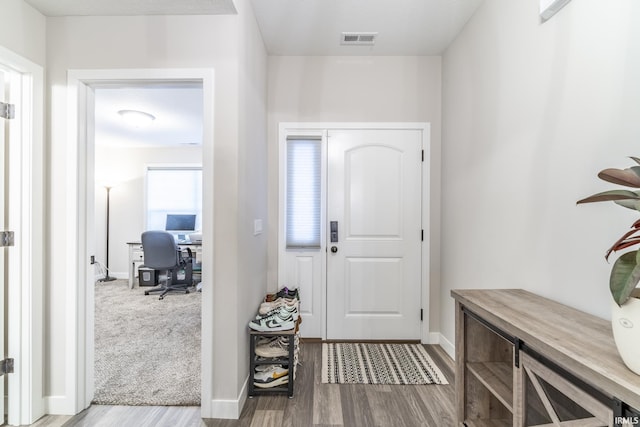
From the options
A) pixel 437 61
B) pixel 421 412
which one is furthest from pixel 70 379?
pixel 437 61

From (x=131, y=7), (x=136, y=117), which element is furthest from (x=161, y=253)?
(x=131, y=7)

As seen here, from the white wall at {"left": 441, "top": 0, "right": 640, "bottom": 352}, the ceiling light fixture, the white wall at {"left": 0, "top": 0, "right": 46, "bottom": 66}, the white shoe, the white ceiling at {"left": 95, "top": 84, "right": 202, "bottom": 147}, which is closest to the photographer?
the white wall at {"left": 441, "top": 0, "right": 640, "bottom": 352}

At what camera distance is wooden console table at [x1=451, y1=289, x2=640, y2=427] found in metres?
0.80

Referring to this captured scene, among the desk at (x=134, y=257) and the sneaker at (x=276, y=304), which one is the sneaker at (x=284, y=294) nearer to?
the sneaker at (x=276, y=304)

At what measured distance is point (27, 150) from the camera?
5.83 ft

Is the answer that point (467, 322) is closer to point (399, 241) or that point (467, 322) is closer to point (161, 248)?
point (399, 241)

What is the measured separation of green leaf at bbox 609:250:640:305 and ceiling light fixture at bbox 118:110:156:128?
4.73 metres

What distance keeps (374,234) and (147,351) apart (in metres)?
2.37

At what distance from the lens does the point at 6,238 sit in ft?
5.68

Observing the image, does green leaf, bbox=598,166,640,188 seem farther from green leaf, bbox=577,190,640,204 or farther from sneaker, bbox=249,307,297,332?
sneaker, bbox=249,307,297,332

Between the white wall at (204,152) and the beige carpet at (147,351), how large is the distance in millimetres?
355

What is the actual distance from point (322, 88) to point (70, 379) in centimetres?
293

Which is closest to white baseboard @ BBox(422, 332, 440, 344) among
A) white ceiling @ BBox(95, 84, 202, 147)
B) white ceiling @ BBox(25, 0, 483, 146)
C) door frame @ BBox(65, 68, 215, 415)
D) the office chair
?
door frame @ BBox(65, 68, 215, 415)
